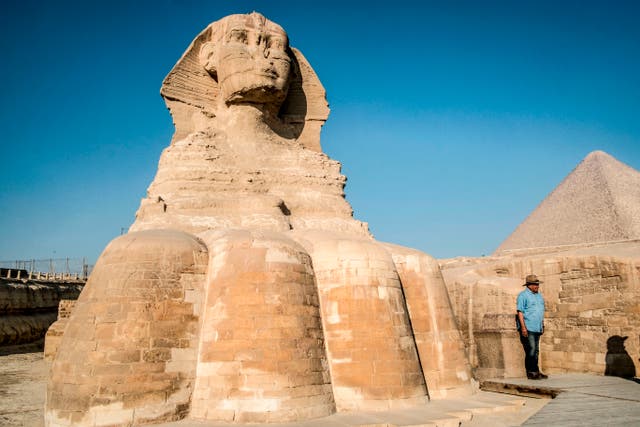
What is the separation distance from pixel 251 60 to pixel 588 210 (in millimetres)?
23388

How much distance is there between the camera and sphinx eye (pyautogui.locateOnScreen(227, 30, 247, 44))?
41.3 ft

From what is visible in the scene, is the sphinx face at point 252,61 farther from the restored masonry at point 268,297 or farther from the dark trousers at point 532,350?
the dark trousers at point 532,350

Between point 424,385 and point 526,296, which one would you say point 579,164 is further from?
point 424,385

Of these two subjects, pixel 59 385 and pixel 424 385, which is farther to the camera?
pixel 424 385

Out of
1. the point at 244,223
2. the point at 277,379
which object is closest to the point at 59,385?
the point at 277,379

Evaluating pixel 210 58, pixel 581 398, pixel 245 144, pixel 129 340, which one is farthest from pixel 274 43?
pixel 581 398

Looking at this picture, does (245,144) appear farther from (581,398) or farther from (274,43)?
(581,398)

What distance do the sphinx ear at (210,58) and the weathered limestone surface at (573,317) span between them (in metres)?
8.51

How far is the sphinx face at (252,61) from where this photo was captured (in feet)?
40.5

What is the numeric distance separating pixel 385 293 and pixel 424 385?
1535 millimetres

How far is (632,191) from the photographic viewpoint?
28359mm

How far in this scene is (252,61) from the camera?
40.5 ft

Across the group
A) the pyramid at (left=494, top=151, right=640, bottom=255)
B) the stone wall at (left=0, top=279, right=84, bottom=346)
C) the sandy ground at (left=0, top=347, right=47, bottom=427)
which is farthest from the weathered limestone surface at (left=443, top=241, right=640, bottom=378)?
the stone wall at (left=0, top=279, right=84, bottom=346)

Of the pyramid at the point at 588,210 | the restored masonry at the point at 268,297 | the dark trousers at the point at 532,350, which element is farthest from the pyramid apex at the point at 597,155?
the dark trousers at the point at 532,350
